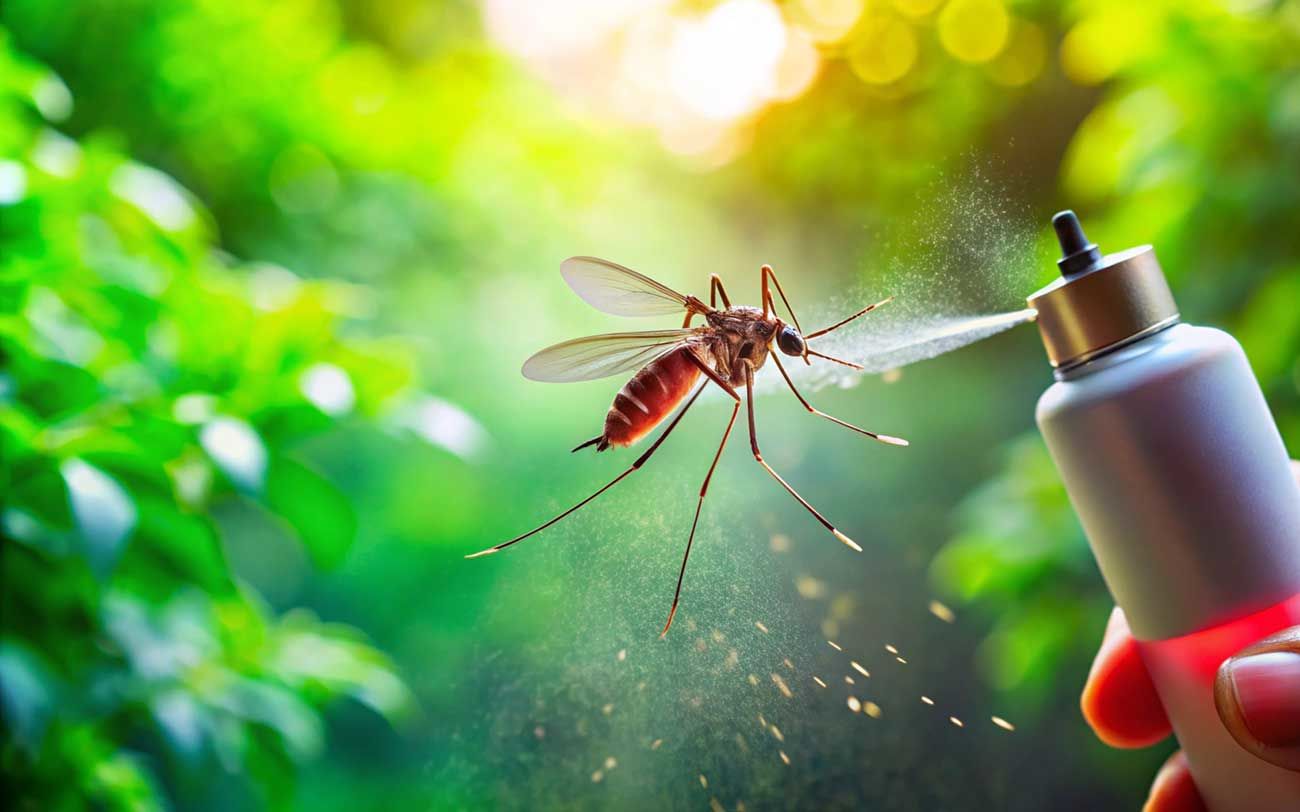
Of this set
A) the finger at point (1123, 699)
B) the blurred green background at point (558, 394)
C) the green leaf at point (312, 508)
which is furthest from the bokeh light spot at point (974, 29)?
the green leaf at point (312, 508)

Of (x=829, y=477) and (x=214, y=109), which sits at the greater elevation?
(x=214, y=109)

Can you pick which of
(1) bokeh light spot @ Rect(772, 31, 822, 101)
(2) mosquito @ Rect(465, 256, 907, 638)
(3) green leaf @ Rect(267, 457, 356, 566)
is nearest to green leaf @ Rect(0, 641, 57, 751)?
(3) green leaf @ Rect(267, 457, 356, 566)

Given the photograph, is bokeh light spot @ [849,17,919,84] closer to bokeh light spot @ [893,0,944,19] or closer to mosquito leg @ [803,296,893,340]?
bokeh light spot @ [893,0,944,19]

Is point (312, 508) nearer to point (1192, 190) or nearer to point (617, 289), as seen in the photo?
point (617, 289)

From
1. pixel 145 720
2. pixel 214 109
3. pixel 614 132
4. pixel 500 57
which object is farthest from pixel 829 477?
pixel 500 57

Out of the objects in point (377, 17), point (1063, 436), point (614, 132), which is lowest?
point (1063, 436)

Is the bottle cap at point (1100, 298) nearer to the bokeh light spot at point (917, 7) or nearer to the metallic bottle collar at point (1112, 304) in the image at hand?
the metallic bottle collar at point (1112, 304)

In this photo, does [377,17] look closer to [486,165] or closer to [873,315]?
[486,165]
